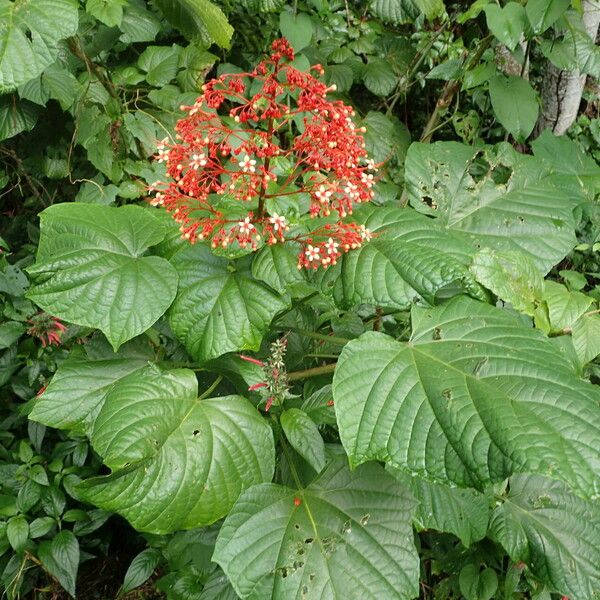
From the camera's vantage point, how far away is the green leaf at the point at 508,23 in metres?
1.74

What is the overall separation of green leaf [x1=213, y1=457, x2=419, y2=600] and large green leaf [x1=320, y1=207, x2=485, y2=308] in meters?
0.35

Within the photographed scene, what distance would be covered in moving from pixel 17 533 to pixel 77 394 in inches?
30.6

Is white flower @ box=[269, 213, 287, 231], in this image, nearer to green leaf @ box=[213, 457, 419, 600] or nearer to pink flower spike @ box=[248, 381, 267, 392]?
pink flower spike @ box=[248, 381, 267, 392]

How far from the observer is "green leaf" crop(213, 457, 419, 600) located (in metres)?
1.08

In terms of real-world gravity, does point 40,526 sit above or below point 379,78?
below

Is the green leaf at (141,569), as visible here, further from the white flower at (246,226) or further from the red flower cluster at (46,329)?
the white flower at (246,226)

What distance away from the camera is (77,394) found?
134 centimetres

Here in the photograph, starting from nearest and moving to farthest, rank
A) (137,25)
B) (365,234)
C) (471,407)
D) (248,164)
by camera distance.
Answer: (471,407)
(248,164)
(365,234)
(137,25)

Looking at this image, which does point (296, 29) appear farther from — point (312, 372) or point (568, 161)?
point (312, 372)

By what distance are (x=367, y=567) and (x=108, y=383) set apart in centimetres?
67

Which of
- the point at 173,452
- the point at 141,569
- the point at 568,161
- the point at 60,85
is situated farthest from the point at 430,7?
the point at 141,569

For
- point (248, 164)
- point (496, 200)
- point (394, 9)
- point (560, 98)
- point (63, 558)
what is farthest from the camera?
point (560, 98)

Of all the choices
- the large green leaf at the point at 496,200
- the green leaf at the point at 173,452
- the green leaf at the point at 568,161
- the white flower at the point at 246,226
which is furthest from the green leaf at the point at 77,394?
the green leaf at the point at 568,161

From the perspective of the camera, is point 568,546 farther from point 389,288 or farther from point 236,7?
Answer: point 236,7
